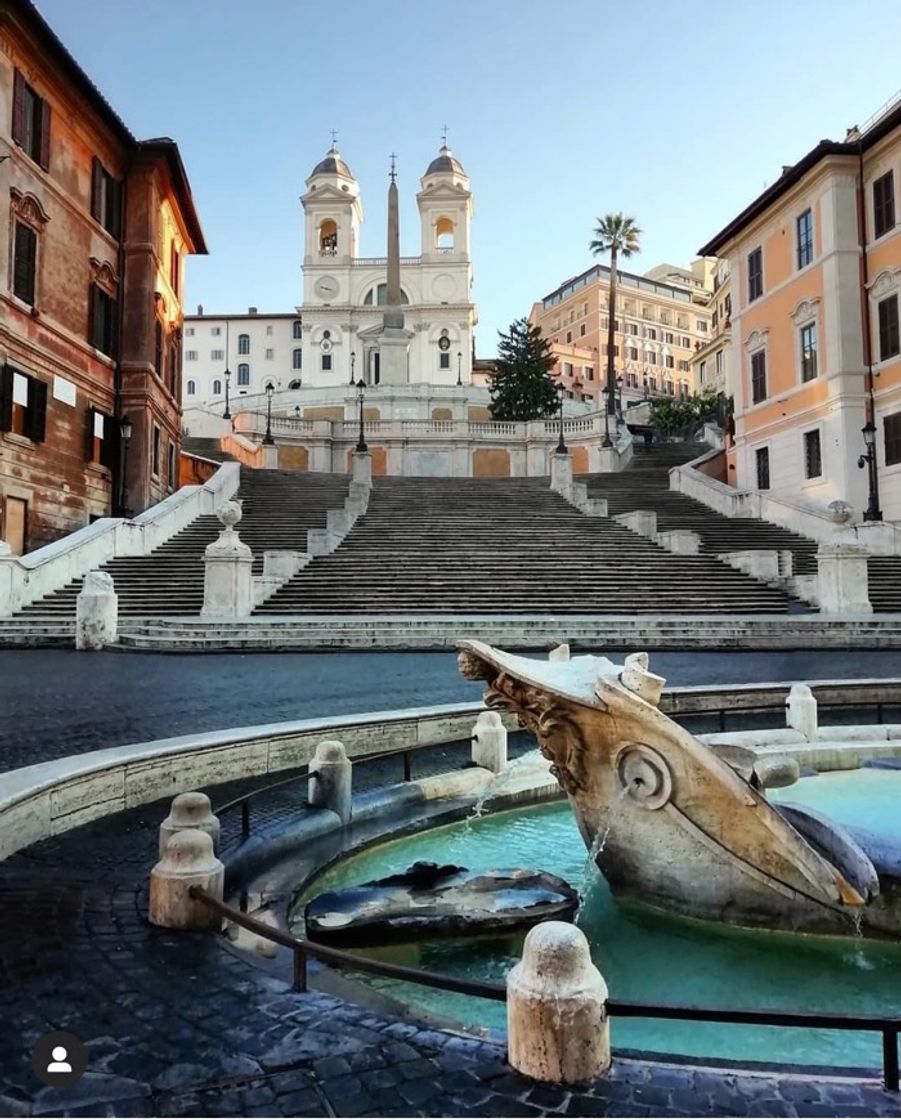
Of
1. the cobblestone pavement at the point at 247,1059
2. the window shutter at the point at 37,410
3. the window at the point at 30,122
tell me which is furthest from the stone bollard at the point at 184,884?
the window at the point at 30,122

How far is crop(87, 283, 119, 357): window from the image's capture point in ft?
96.8

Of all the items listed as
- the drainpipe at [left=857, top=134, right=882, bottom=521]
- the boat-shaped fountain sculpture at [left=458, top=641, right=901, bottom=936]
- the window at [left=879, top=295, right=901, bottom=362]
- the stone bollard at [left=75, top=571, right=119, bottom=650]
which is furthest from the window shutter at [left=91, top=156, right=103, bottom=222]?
the boat-shaped fountain sculpture at [left=458, top=641, right=901, bottom=936]

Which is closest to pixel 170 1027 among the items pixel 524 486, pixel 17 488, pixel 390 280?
pixel 17 488

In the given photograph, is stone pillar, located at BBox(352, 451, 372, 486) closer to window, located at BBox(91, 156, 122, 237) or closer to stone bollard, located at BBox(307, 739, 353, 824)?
window, located at BBox(91, 156, 122, 237)

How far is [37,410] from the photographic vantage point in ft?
83.8

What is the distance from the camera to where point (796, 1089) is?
2807mm

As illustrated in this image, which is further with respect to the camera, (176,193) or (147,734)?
(176,193)

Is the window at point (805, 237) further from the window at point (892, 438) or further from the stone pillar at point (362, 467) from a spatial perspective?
the stone pillar at point (362, 467)

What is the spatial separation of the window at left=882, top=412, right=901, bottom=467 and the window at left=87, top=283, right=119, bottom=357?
28.0m

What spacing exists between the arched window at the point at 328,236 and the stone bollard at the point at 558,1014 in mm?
94140

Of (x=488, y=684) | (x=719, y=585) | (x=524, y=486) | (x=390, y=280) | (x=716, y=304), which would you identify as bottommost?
(x=488, y=684)

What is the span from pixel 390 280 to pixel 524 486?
29.8 metres

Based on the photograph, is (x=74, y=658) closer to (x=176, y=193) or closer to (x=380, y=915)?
(x=380, y=915)

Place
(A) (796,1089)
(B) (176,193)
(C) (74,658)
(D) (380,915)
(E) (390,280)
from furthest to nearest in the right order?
(E) (390,280) → (B) (176,193) → (C) (74,658) → (D) (380,915) → (A) (796,1089)
